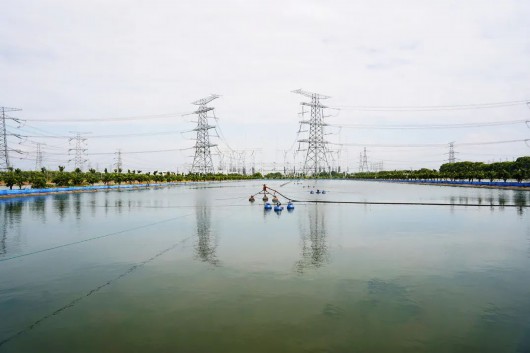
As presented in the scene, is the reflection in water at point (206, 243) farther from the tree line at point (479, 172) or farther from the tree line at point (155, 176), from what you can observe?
the tree line at point (479, 172)

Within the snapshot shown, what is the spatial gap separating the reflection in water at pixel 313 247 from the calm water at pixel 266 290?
0.06m

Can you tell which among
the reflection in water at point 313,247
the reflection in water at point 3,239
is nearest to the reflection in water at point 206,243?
the reflection in water at point 313,247

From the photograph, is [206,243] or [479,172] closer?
[206,243]

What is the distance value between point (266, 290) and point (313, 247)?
6.77 meters

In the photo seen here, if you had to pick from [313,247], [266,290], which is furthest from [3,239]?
[266,290]

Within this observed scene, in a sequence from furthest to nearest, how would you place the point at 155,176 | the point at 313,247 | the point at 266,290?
1. the point at 155,176
2. the point at 313,247
3. the point at 266,290

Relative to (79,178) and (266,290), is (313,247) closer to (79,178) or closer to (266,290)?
(266,290)

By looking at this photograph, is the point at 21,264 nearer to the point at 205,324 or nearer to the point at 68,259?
the point at 68,259

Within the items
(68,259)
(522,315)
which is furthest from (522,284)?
(68,259)

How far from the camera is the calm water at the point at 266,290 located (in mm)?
8344

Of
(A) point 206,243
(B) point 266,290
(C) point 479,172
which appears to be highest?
(C) point 479,172

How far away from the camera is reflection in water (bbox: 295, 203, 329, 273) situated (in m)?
14.6

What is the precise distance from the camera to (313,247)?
17875 millimetres

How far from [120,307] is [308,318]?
16.9ft
